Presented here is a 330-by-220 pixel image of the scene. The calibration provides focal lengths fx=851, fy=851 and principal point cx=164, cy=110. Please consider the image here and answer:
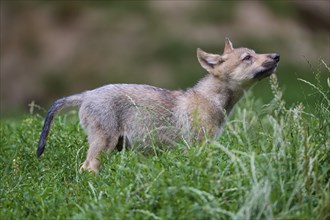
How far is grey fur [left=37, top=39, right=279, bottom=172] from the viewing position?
297 inches

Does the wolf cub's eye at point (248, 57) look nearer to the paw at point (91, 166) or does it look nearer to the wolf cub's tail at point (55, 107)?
the wolf cub's tail at point (55, 107)

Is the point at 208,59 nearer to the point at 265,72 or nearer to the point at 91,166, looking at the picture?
the point at 265,72

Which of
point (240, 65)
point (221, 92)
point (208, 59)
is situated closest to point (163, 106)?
point (221, 92)

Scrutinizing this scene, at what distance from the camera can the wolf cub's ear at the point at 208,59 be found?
826 cm

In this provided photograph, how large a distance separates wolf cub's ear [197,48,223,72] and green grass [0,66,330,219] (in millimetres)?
1433

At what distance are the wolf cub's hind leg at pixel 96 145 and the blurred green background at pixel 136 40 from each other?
10461 millimetres

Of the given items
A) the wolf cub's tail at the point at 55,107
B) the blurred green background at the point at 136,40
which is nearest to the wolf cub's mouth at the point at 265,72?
the wolf cub's tail at the point at 55,107

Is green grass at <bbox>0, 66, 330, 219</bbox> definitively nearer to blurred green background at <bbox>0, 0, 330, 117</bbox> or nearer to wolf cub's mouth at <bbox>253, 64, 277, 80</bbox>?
wolf cub's mouth at <bbox>253, 64, 277, 80</bbox>

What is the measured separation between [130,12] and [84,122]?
12137 millimetres

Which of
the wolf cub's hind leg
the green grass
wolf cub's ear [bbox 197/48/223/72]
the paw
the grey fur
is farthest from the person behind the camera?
wolf cub's ear [bbox 197/48/223/72]

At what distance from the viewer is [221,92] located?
8133 mm

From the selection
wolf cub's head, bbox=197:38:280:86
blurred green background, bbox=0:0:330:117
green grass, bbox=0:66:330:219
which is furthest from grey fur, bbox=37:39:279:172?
blurred green background, bbox=0:0:330:117

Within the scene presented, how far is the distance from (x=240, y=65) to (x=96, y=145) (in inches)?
65.2

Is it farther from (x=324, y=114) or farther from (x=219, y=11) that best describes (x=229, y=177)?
(x=219, y=11)
